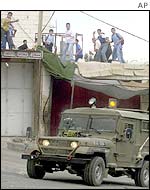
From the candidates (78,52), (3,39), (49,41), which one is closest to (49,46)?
(49,41)

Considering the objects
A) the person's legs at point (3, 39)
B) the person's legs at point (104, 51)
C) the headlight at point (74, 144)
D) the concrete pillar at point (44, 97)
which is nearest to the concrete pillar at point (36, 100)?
the concrete pillar at point (44, 97)

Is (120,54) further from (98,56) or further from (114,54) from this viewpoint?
(98,56)

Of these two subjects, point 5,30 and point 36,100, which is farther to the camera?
point 36,100

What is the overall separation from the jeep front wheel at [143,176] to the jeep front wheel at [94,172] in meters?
0.17

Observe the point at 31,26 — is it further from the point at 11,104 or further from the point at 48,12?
the point at 11,104

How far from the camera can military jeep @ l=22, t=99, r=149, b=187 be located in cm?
204

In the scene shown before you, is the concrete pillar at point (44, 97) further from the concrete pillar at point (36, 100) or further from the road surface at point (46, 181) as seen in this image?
the road surface at point (46, 181)

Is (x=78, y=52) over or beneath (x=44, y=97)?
over

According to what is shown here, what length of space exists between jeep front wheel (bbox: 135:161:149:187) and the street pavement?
0.10ft

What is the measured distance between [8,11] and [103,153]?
92cm

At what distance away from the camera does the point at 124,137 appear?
2.24 metres

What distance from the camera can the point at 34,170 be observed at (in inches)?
85.6

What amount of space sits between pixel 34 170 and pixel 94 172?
293 millimetres

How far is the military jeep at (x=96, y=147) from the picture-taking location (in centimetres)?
204
